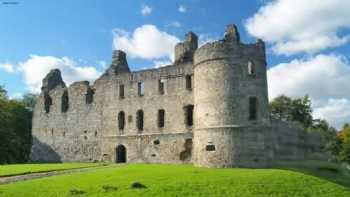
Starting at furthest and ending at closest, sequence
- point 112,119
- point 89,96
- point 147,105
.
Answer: point 89,96
point 112,119
point 147,105

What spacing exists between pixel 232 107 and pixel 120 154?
12.1m

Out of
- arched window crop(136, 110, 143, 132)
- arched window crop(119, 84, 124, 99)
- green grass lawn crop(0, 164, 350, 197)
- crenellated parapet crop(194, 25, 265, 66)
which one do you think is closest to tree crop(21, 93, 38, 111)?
arched window crop(119, 84, 124, 99)

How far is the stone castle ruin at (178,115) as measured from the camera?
2436 centimetres

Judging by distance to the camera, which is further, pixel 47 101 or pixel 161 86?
pixel 47 101

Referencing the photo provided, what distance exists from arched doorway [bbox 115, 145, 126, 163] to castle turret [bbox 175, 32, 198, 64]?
7895 mm

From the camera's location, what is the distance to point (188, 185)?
1816 centimetres

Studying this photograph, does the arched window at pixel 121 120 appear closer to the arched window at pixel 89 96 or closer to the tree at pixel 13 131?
the arched window at pixel 89 96

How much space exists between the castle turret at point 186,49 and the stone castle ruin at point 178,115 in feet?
0.24

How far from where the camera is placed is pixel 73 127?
3597cm

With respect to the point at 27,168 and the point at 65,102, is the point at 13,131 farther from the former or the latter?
the point at 27,168

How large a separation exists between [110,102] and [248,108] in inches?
512

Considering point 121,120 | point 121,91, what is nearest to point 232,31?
point 121,91

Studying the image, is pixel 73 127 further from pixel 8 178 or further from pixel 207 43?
pixel 207 43

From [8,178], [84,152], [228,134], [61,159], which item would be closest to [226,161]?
[228,134]
